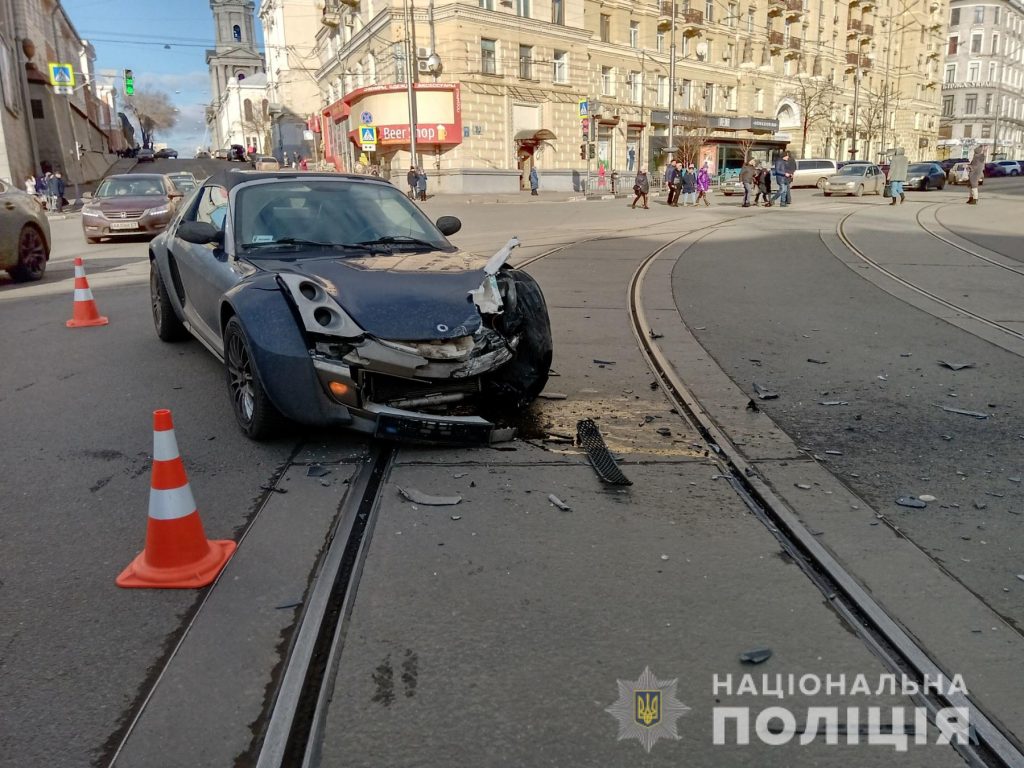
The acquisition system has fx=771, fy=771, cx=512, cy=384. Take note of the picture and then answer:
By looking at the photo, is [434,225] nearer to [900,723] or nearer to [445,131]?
[900,723]

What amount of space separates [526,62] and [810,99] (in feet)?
90.0

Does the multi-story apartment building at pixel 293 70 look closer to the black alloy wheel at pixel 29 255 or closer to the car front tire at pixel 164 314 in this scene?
the black alloy wheel at pixel 29 255

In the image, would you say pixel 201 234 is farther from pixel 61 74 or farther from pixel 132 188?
pixel 61 74

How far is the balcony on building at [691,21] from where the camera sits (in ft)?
172

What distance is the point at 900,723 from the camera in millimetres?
2283

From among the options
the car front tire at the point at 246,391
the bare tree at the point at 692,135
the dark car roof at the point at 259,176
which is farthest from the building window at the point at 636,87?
the car front tire at the point at 246,391

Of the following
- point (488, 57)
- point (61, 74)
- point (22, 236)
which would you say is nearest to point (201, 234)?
point (22, 236)

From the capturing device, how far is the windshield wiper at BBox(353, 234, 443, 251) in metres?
5.46

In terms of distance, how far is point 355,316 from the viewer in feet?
13.5

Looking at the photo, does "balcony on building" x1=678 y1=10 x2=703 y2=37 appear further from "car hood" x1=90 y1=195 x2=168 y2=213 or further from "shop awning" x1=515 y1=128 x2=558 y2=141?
"car hood" x1=90 y1=195 x2=168 y2=213

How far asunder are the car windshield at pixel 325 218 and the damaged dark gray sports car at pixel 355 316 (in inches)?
0.5

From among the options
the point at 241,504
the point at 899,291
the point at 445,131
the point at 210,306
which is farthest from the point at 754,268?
the point at 445,131

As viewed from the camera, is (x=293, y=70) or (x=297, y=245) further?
(x=293, y=70)

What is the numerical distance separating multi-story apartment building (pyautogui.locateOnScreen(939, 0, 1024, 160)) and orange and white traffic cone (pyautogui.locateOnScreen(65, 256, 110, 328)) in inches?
4326
